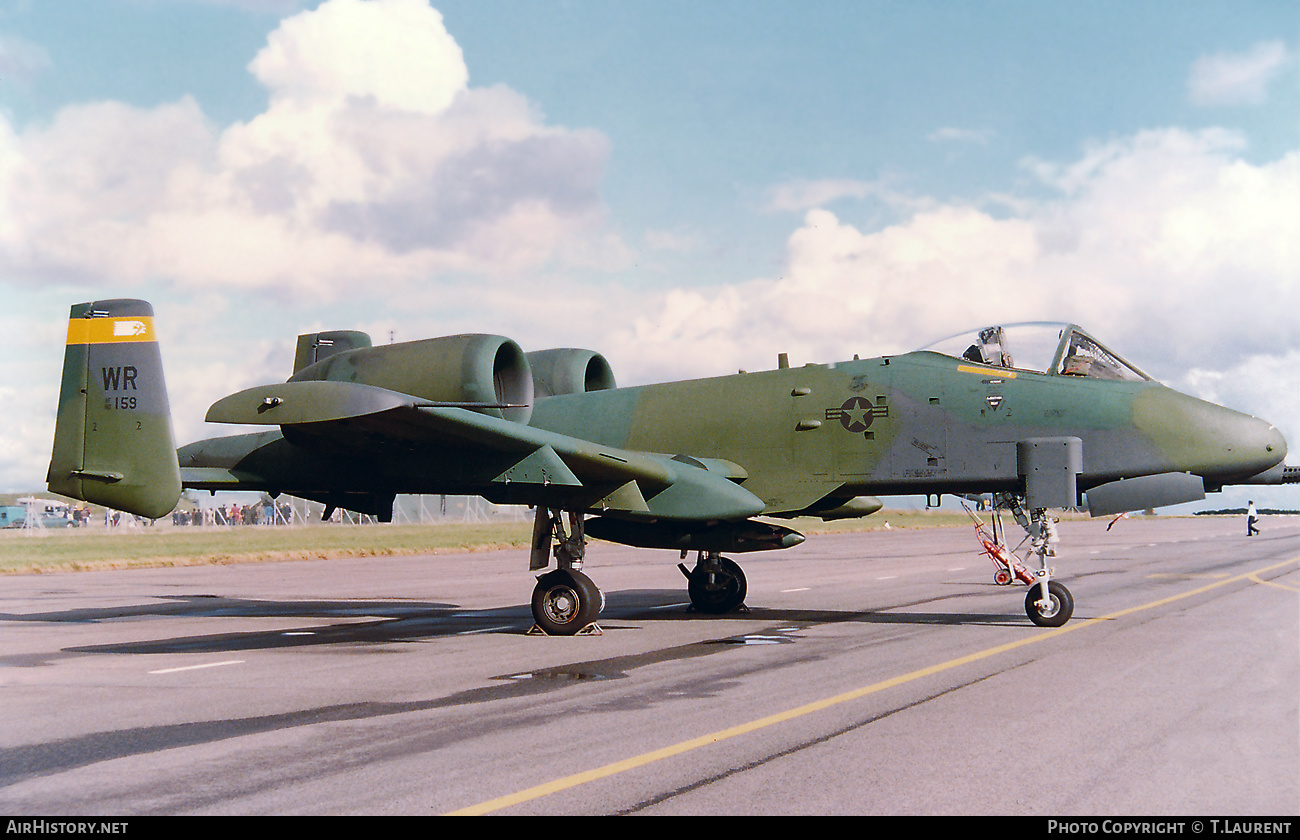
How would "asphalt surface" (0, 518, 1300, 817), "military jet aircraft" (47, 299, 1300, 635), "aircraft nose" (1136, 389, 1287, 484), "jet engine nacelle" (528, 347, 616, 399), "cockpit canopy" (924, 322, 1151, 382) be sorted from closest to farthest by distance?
"asphalt surface" (0, 518, 1300, 817), "military jet aircraft" (47, 299, 1300, 635), "aircraft nose" (1136, 389, 1287, 484), "cockpit canopy" (924, 322, 1151, 382), "jet engine nacelle" (528, 347, 616, 399)

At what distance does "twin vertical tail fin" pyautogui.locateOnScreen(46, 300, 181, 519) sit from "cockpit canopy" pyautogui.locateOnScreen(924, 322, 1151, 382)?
33.7 feet

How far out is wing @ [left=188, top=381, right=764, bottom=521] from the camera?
10.8m

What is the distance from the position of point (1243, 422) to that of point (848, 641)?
5715mm

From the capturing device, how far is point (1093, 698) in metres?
8.26

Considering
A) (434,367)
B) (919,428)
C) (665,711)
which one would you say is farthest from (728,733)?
(919,428)

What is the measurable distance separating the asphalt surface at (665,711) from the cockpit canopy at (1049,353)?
A: 11.0ft

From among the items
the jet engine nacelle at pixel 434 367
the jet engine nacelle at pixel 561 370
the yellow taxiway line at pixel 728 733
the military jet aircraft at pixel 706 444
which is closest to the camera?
the yellow taxiway line at pixel 728 733

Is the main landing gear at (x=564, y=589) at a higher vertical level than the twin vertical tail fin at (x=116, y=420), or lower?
lower

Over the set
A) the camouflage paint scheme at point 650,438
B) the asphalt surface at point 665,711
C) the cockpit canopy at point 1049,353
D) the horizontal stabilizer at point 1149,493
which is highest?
the cockpit canopy at point 1049,353

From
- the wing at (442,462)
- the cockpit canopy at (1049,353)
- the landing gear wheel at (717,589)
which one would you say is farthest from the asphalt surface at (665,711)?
the cockpit canopy at (1049,353)

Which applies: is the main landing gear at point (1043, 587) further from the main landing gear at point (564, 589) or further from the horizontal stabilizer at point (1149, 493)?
the main landing gear at point (564, 589)

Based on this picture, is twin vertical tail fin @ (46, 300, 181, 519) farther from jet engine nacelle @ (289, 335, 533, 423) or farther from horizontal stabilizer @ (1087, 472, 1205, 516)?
horizontal stabilizer @ (1087, 472, 1205, 516)

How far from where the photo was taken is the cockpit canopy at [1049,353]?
13.8 m

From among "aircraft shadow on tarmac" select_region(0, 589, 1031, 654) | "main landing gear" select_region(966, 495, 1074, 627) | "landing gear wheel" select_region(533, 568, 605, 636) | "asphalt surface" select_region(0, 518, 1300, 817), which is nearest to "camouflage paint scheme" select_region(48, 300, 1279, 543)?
"main landing gear" select_region(966, 495, 1074, 627)
